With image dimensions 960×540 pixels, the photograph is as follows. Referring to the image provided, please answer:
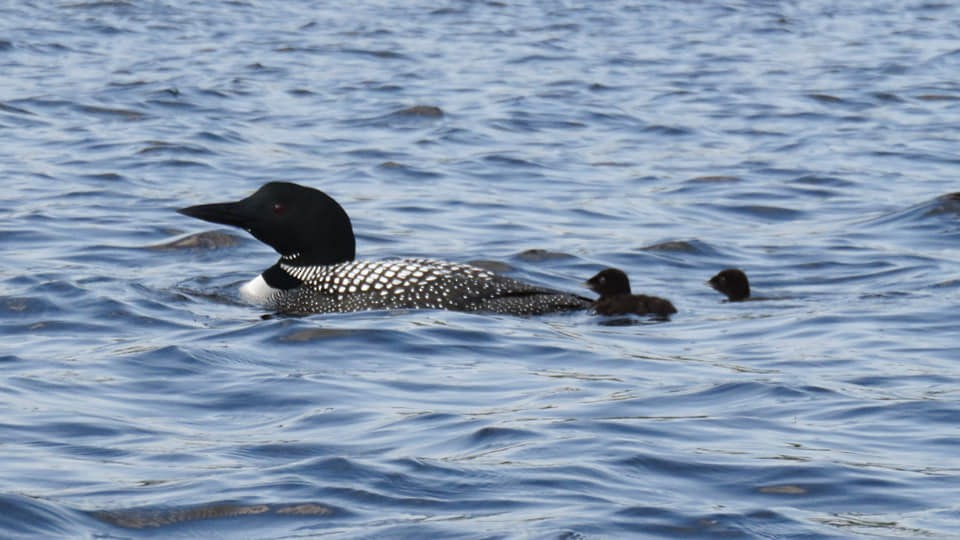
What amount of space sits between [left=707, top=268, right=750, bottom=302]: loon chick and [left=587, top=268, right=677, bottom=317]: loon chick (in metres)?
0.45

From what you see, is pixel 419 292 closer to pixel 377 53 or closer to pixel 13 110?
pixel 13 110

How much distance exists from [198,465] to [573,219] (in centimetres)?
653

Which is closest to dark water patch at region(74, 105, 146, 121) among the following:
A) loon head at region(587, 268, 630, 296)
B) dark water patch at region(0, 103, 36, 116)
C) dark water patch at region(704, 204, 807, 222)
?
dark water patch at region(0, 103, 36, 116)

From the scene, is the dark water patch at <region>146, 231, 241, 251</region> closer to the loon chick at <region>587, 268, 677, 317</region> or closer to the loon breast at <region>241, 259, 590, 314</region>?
the loon breast at <region>241, 259, 590, 314</region>

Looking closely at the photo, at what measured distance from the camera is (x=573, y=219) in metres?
12.1

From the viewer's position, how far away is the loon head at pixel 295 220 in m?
9.79

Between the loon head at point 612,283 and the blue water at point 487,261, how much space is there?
33cm

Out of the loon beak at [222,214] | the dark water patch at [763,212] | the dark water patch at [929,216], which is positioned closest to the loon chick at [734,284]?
the loon beak at [222,214]

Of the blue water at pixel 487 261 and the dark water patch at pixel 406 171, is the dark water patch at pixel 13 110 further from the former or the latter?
the dark water patch at pixel 406 171

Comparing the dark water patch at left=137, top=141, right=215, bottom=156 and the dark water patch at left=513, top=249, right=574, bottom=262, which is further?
the dark water patch at left=137, top=141, right=215, bottom=156

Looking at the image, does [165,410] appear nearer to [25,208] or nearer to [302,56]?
[25,208]

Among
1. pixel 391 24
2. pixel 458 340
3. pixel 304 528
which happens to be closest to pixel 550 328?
pixel 458 340

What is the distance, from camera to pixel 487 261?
35.2 feet

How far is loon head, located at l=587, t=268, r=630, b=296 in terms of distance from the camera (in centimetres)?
967
